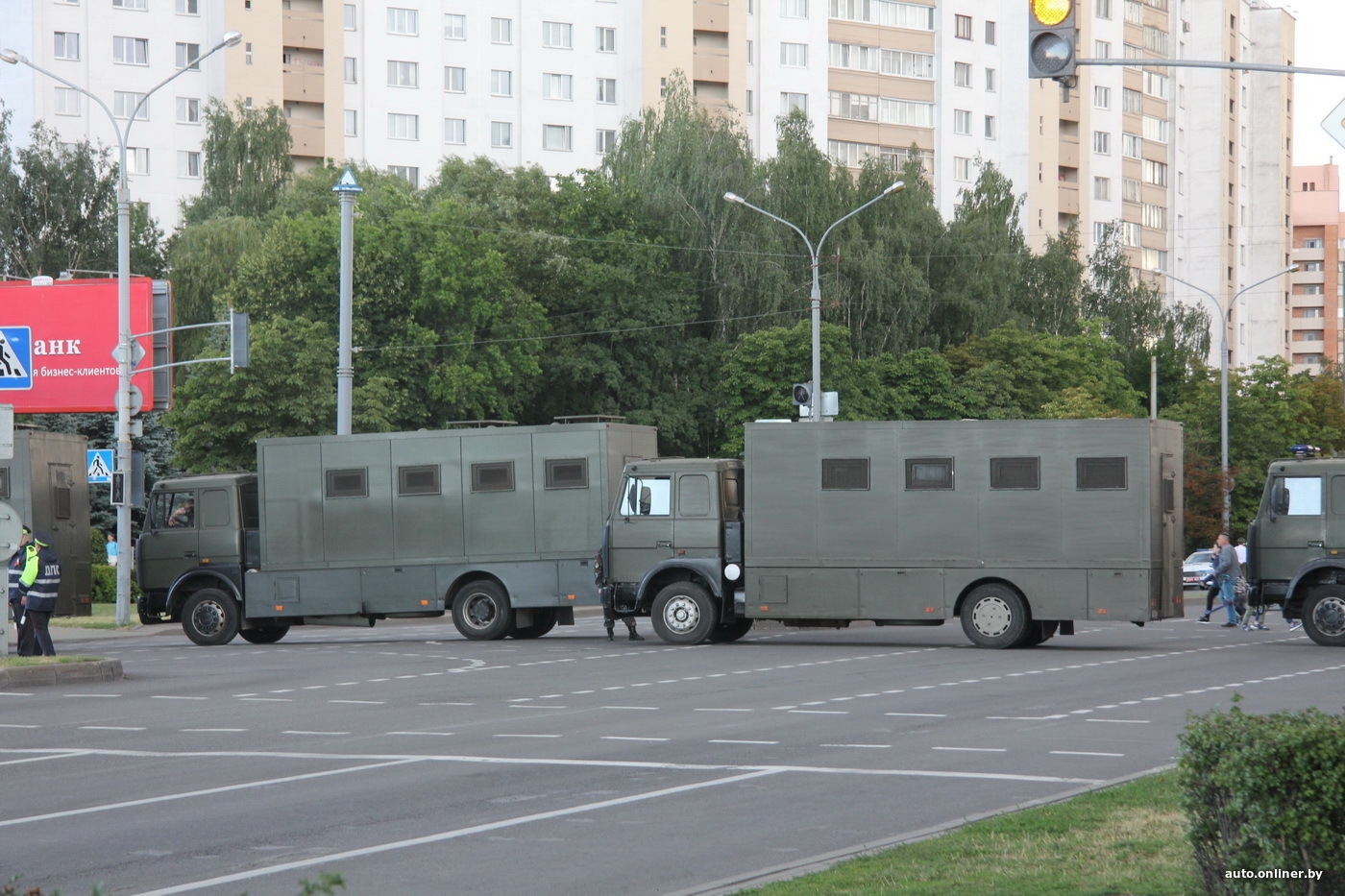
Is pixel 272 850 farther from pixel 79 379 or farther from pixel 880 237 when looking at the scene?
pixel 880 237

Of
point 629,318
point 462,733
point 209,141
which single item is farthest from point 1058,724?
point 209,141

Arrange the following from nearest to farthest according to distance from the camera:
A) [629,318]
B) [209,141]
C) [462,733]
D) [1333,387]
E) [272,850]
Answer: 1. [272,850]
2. [462,733]
3. [629,318]
4. [209,141]
5. [1333,387]

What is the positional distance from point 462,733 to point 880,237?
4956 centimetres

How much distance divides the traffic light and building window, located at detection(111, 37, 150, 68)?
74.6 m

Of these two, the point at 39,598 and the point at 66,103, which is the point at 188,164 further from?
the point at 39,598

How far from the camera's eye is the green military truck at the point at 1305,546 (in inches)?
1043

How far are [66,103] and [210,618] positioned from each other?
191 feet

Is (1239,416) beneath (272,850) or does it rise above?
above

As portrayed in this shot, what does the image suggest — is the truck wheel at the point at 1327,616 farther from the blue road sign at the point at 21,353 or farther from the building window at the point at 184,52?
the building window at the point at 184,52

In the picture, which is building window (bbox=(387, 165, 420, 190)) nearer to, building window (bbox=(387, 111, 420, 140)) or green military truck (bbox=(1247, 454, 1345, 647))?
building window (bbox=(387, 111, 420, 140))

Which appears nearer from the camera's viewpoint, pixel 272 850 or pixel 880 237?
pixel 272 850

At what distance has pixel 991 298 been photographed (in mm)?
65875

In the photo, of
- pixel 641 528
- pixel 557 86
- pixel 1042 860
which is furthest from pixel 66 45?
pixel 1042 860

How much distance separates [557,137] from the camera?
88.6m
